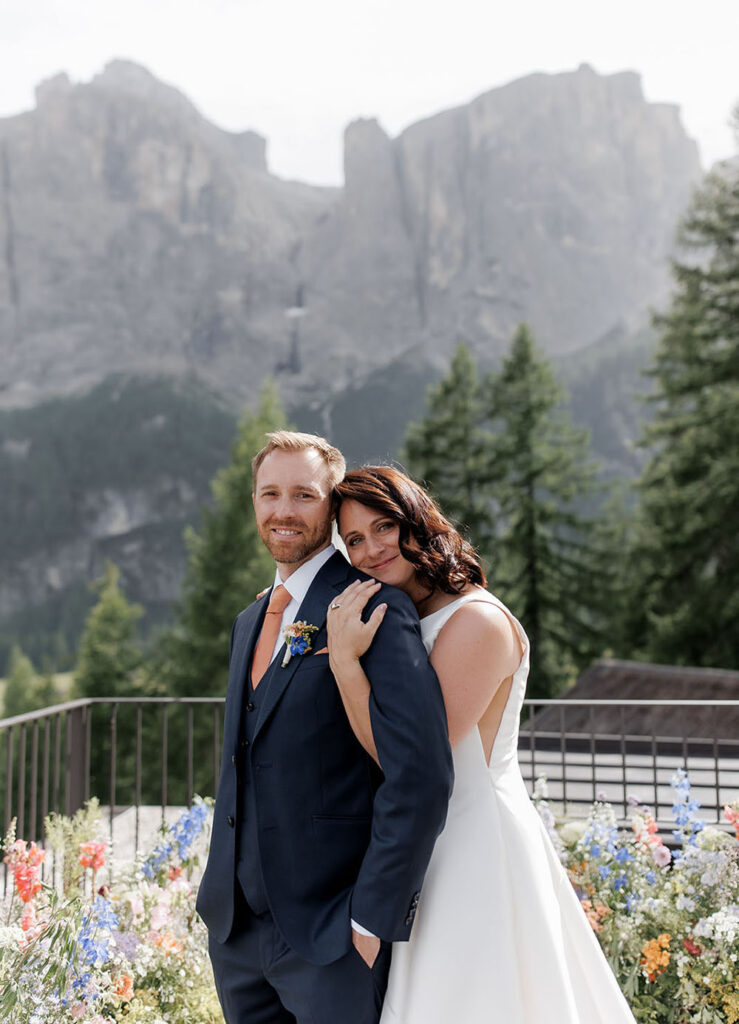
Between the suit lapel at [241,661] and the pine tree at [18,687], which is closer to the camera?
the suit lapel at [241,661]

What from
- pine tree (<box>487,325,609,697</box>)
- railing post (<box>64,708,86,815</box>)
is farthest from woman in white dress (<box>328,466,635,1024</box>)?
pine tree (<box>487,325,609,697</box>)

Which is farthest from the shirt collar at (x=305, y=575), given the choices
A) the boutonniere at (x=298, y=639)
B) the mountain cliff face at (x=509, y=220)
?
the mountain cliff face at (x=509, y=220)

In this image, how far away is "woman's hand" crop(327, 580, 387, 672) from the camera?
174cm

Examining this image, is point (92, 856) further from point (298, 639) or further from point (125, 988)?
point (298, 639)

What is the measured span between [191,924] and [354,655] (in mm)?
2138

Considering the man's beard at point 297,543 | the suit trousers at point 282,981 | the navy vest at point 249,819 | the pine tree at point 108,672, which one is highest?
the man's beard at point 297,543

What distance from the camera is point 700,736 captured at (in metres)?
9.45

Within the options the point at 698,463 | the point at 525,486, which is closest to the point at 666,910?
the point at 698,463

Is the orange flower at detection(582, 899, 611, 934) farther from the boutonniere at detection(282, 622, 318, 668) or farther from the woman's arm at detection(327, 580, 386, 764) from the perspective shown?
the boutonniere at detection(282, 622, 318, 668)

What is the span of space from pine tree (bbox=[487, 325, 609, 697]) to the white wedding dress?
20.2 meters

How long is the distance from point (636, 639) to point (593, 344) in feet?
168

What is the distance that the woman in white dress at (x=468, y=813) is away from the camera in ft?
5.81

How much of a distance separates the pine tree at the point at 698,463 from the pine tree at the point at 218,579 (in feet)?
32.0

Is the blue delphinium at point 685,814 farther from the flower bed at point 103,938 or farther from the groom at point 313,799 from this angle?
the groom at point 313,799
